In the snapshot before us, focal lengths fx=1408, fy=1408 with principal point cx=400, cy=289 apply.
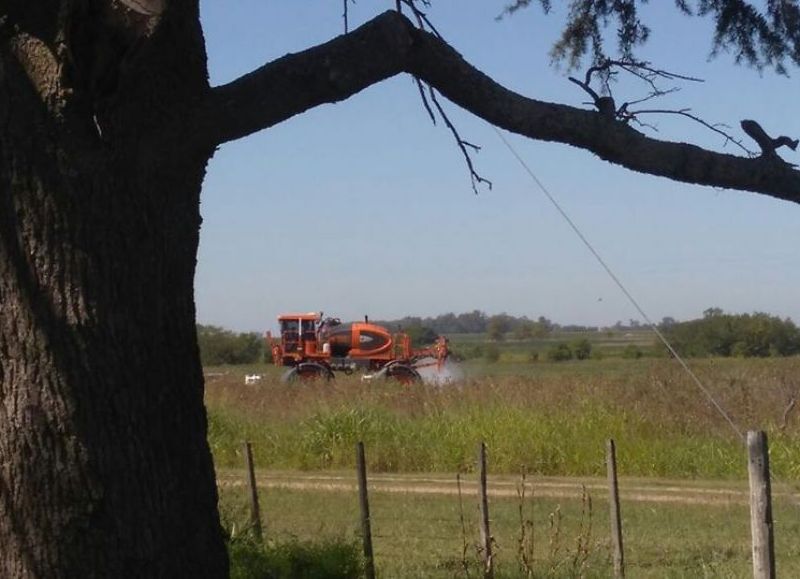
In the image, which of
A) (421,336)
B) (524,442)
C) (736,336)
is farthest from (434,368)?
(524,442)

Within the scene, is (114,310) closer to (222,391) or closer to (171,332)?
(171,332)

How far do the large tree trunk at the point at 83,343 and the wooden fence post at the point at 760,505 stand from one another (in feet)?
7.89

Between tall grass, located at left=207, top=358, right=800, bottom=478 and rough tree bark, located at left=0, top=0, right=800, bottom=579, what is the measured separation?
1573 cm

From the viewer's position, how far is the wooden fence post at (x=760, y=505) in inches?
224

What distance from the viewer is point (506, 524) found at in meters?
14.2

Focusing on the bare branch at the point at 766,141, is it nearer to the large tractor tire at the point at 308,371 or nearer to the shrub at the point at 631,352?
the large tractor tire at the point at 308,371

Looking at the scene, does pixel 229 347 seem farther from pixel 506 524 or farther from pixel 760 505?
pixel 760 505

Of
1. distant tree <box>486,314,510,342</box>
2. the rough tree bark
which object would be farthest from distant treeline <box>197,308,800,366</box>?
distant tree <box>486,314,510,342</box>

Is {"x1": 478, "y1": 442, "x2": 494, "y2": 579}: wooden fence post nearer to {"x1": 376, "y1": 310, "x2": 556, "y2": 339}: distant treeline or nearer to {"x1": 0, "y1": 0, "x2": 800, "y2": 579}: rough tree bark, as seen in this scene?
{"x1": 0, "y1": 0, "x2": 800, "y2": 579}: rough tree bark

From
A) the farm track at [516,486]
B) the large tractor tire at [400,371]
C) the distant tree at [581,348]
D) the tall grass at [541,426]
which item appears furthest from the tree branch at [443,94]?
the distant tree at [581,348]

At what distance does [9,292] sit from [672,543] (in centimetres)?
899

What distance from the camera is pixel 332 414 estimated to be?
23609 mm

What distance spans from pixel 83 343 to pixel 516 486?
12.6 meters

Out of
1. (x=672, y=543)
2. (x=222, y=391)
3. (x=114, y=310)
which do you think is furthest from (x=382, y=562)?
(x=222, y=391)
